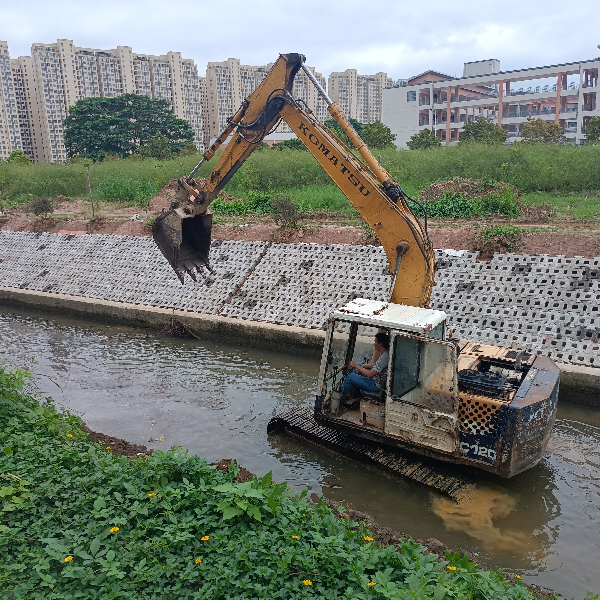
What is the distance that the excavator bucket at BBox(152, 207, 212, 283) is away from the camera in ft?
27.1

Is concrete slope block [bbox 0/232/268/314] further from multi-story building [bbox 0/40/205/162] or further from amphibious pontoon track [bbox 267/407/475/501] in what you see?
multi-story building [bbox 0/40/205/162]

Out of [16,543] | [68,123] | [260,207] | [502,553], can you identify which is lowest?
[502,553]

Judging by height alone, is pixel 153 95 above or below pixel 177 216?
above

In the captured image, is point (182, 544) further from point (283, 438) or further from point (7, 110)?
point (7, 110)

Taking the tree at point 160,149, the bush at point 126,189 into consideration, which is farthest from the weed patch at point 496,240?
the tree at point 160,149

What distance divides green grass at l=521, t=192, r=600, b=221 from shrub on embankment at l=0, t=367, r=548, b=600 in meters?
12.4

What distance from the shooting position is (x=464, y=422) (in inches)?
233

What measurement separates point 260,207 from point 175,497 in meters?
15.0

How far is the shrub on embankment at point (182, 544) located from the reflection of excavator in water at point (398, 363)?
5.91 ft

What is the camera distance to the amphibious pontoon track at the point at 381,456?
20.5ft

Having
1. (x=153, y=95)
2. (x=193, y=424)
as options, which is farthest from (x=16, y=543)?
(x=153, y=95)

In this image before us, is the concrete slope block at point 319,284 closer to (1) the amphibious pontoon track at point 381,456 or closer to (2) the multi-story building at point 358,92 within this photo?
(1) the amphibious pontoon track at point 381,456

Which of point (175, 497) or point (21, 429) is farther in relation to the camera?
point (21, 429)

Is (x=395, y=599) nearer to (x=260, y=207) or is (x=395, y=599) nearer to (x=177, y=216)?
(x=177, y=216)
